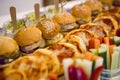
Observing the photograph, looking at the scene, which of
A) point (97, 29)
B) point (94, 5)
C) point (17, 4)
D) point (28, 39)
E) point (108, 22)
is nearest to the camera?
point (28, 39)

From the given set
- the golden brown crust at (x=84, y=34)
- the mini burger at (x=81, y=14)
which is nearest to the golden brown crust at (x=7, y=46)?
the golden brown crust at (x=84, y=34)

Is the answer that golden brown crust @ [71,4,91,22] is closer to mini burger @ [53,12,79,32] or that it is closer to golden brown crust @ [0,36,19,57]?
mini burger @ [53,12,79,32]

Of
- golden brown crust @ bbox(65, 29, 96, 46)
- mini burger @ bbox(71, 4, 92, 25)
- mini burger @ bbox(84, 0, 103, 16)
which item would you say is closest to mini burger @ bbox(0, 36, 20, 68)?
golden brown crust @ bbox(65, 29, 96, 46)

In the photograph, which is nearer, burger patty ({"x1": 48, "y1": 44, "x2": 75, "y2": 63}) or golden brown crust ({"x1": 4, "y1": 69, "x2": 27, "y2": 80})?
golden brown crust ({"x1": 4, "y1": 69, "x2": 27, "y2": 80})

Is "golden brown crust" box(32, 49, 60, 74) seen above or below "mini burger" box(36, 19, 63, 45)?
below

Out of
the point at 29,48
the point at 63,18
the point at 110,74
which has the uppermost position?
the point at 63,18

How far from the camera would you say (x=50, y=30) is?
1375 millimetres

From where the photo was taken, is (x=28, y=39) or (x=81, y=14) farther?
(x=81, y=14)

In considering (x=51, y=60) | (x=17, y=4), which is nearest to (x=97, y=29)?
(x=51, y=60)

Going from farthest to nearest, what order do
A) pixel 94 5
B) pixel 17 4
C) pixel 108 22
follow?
pixel 17 4, pixel 94 5, pixel 108 22

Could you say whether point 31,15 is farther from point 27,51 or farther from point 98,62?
point 98,62

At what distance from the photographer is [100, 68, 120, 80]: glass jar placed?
1.14m

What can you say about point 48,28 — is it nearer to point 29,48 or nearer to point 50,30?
point 50,30

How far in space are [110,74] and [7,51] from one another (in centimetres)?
47
